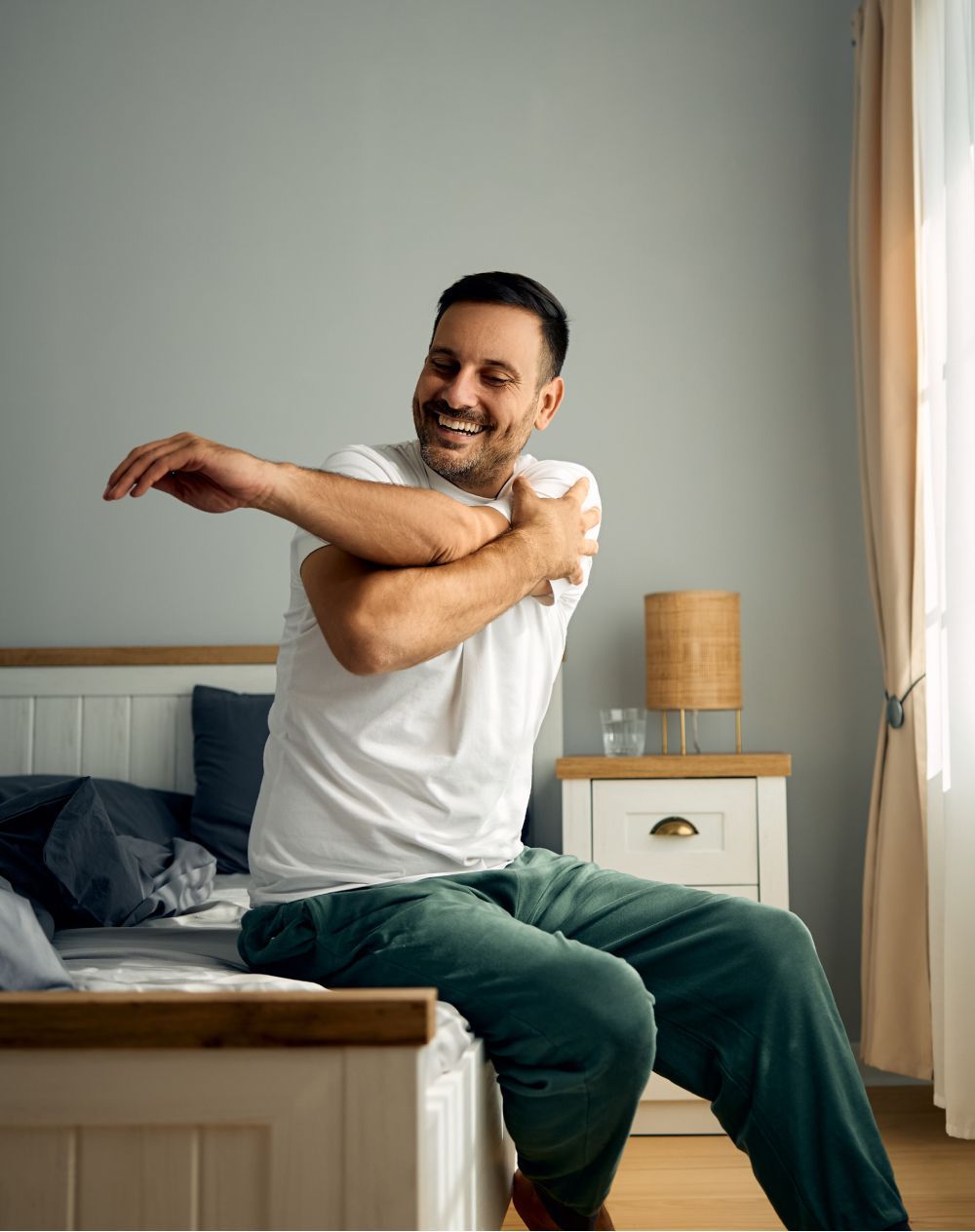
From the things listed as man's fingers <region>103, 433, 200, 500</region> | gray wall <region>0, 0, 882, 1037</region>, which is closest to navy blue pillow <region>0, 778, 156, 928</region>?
man's fingers <region>103, 433, 200, 500</region>

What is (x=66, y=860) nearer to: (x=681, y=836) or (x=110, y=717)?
(x=110, y=717)

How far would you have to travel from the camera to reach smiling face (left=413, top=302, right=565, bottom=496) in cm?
157

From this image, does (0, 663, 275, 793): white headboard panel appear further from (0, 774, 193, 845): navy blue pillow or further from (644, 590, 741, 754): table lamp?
(644, 590, 741, 754): table lamp

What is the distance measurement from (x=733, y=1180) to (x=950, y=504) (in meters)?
1.36

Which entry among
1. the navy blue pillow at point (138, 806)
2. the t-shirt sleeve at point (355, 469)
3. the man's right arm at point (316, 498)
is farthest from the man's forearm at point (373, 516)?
the navy blue pillow at point (138, 806)

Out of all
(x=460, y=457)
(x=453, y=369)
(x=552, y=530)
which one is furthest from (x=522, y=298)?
(x=552, y=530)

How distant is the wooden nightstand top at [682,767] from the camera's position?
2594mm

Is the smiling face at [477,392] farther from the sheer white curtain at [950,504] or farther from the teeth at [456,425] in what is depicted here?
the sheer white curtain at [950,504]

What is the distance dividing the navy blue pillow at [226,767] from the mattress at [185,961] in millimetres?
322

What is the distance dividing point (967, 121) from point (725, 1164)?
2.13 metres

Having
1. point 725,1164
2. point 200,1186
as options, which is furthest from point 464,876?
point 725,1164

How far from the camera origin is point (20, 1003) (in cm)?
91

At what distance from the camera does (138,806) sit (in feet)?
8.32

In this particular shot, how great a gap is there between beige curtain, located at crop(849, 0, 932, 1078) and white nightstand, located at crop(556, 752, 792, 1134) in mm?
256
